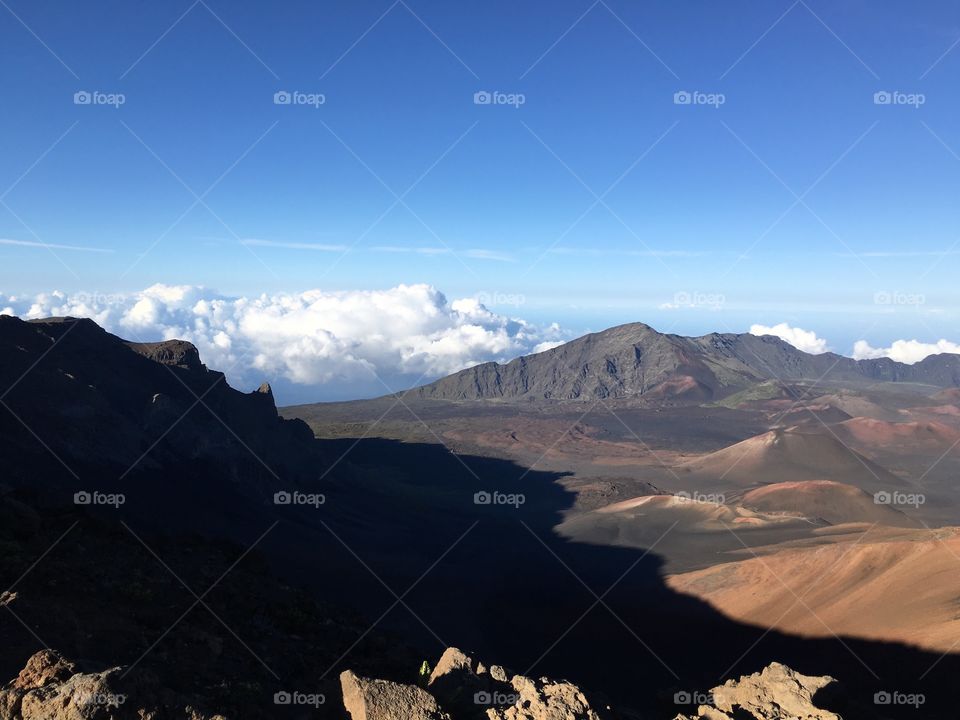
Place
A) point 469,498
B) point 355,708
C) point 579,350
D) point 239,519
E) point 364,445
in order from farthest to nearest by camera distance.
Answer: point 579,350
point 364,445
point 469,498
point 239,519
point 355,708

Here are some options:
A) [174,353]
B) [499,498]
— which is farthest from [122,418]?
[499,498]

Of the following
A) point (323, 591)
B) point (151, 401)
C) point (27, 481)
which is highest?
point (151, 401)

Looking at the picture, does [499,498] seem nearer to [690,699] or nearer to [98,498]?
[98,498]

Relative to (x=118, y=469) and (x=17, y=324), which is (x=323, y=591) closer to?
(x=118, y=469)

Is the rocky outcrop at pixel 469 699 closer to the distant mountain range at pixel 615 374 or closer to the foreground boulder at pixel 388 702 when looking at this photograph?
the foreground boulder at pixel 388 702

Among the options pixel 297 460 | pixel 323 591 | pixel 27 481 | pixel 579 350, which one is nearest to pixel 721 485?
pixel 297 460

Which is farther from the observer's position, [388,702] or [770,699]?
[770,699]
